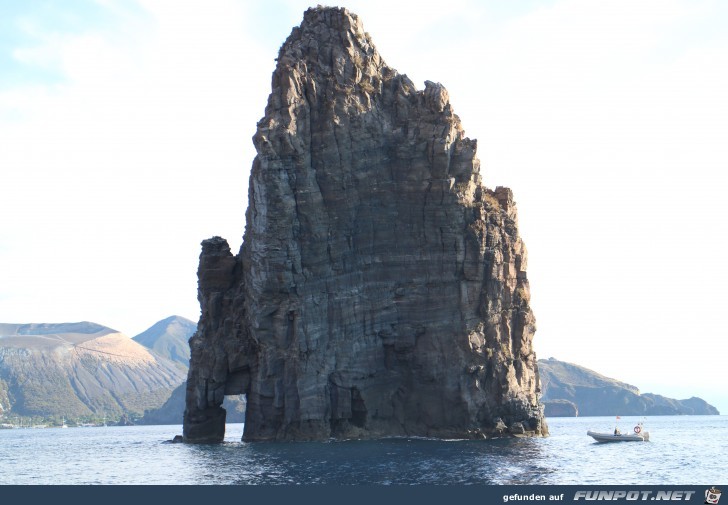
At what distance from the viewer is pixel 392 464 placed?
7738 cm

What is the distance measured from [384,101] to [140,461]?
51039 millimetres

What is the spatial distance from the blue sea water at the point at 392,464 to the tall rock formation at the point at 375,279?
608 cm

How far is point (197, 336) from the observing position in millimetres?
117625

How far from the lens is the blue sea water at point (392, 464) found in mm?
68500

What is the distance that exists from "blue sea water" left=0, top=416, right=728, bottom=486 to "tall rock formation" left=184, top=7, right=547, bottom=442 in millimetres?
6083

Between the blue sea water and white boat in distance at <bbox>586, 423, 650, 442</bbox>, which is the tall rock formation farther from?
white boat in distance at <bbox>586, 423, 650, 442</bbox>

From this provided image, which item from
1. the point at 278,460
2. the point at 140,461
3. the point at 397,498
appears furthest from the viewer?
the point at 140,461

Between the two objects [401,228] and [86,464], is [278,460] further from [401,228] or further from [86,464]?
[401,228]

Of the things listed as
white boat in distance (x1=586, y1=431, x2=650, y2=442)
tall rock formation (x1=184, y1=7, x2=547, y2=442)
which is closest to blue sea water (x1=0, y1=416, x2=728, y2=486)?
white boat in distance (x1=586, y1=431, x2=650, y2=442)

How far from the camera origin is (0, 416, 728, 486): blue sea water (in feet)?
225

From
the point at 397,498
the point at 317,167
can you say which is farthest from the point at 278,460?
the point at 317,167

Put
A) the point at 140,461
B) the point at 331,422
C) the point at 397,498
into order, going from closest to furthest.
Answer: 1. the point at 397,498
2. the point at 140,461
3. the point at 331,422

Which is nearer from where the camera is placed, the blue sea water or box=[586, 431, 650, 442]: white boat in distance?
the blue sea water

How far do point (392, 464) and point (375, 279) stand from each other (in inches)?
1405
